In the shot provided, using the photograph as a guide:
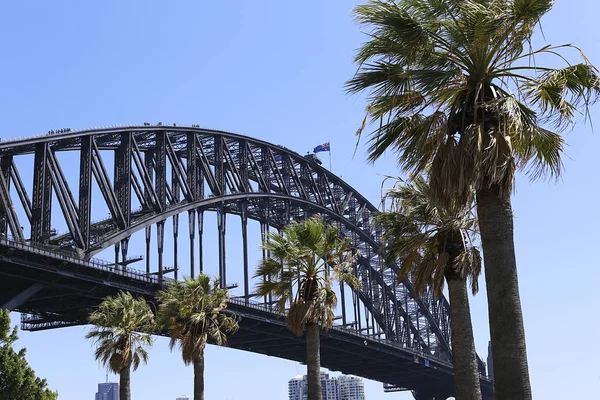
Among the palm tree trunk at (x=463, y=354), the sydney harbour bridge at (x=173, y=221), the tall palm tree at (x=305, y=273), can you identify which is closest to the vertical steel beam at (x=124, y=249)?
the sydney harbour bridge at (x=173, y=221)

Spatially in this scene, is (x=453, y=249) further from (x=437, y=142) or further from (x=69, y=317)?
(x=69, y=317)

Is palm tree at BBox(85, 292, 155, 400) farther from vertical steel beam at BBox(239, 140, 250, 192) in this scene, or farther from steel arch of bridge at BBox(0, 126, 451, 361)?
vertical steel beam at BBox(239, 140, 250, 192)

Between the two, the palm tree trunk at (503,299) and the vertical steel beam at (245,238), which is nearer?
the palm tree trunk at (503,299)

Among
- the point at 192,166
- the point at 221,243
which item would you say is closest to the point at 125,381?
the point at 192,166

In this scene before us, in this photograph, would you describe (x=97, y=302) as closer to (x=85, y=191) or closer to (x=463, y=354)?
(x=85, y=191)

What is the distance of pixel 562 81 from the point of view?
61.4 feet

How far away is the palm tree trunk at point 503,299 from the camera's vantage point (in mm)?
16406

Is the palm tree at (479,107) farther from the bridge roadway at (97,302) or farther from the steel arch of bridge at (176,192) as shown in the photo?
the bridge roadway at (97,302)

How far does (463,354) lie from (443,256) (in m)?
3.18

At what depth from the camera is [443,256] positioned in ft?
92.1

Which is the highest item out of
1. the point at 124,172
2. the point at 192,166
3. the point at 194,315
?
the point at 192,166

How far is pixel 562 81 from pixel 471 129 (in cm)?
231

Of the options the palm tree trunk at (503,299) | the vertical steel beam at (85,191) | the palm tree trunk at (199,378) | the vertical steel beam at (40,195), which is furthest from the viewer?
the vertical steel beam at (85,191)

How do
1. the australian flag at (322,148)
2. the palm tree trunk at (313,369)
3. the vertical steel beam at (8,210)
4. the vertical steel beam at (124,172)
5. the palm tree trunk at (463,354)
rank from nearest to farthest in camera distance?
the palm tree trunk at (463,354), the palm tree trunk at (313,369), the vertical steel beam at (8,210), the vertical steel beam at (124,172), the australian flag at (322,148)
